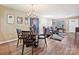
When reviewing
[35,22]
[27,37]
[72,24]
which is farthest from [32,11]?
[72,24]

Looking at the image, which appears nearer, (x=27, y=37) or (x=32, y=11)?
(x=32, y=11)

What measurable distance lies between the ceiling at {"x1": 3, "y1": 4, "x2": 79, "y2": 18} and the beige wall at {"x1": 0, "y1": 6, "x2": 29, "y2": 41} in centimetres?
13

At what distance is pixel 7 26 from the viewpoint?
11.7 feet

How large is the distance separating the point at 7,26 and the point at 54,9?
51.2 inches

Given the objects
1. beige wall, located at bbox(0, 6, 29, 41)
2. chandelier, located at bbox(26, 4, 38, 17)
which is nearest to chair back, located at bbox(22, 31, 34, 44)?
beige wall, located at bbox(0, 6, 29, 41)

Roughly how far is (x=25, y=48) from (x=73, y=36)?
1.32m

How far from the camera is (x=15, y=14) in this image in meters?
3.51

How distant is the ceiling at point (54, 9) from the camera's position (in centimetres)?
341

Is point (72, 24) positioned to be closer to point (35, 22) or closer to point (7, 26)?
point (35, 22)

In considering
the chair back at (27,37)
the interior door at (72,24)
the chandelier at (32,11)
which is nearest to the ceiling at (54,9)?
the chandelier at (32,11)
